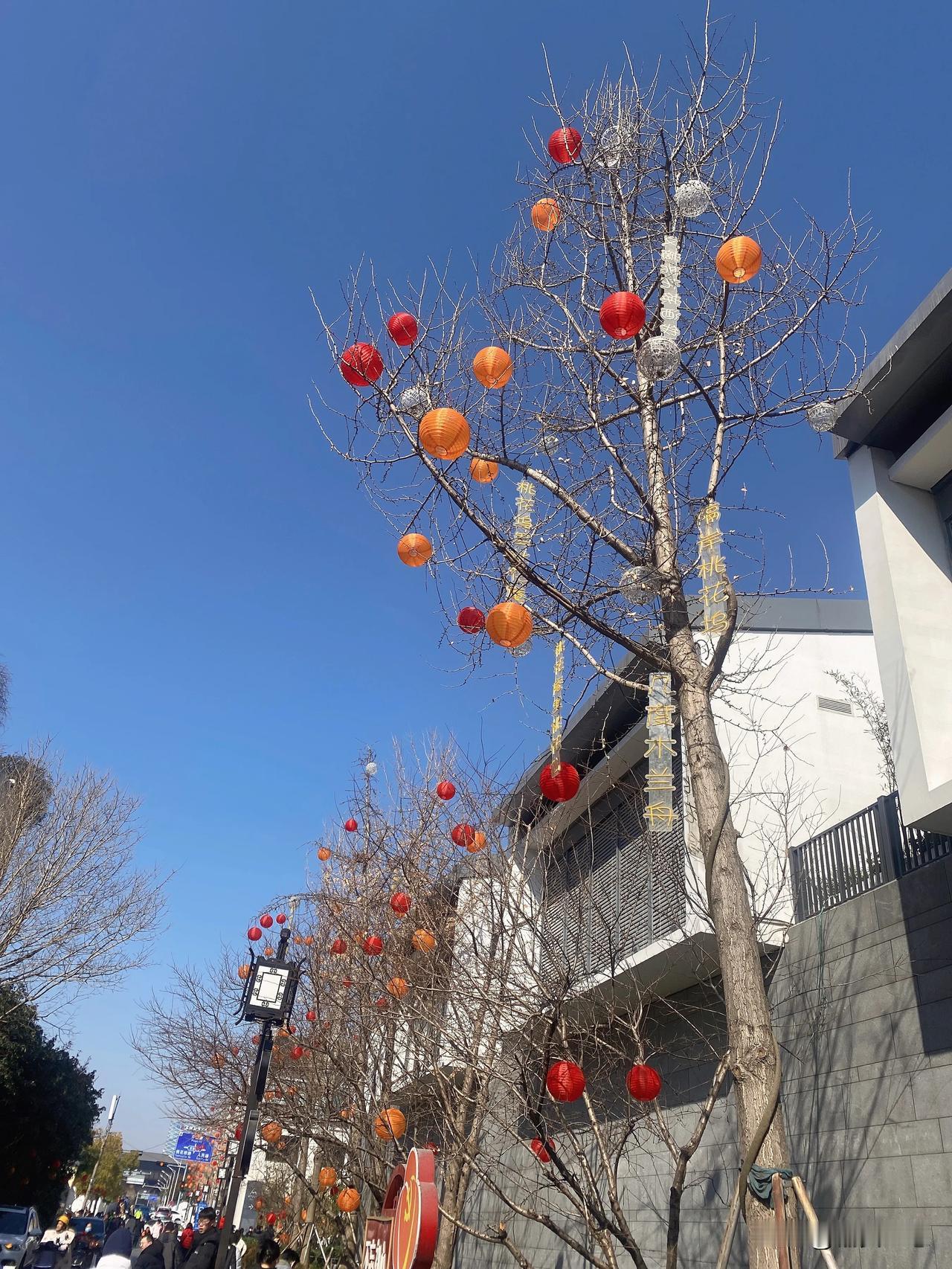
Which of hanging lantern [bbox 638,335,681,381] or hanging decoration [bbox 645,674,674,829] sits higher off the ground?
hanging lantern [bbox 638,335,681,381]

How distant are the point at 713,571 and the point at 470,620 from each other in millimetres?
2069

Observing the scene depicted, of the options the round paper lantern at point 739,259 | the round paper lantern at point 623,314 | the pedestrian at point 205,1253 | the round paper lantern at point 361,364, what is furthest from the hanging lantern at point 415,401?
the pedestrian at point 205,1253

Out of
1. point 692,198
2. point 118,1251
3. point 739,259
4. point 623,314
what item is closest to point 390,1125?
point 118,1251

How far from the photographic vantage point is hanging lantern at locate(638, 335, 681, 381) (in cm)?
668

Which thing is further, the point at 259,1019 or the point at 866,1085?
the point at 259,1019

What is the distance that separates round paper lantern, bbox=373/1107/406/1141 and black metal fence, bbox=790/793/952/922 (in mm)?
5587

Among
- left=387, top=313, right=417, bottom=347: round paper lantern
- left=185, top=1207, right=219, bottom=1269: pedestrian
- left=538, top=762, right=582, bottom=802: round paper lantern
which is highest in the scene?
left=387, top=313, right=417, bottom=347: round paper lantern

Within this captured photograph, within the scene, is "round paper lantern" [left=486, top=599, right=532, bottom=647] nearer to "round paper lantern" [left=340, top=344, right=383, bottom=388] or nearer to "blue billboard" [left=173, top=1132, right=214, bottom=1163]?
"round paper lantern" [left=340, top=344, right=383, bottom=388]

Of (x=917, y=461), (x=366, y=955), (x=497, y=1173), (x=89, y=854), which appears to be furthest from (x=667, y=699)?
(x=89, y=854)

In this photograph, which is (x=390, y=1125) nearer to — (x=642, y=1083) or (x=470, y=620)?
(x=642, y=1083)

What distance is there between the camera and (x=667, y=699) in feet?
26.6

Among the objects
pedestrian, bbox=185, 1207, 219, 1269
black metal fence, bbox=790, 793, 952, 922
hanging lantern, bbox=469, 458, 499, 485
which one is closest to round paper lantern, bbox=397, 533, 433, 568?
hanging lantern, bbox=469, 458, 499, 485

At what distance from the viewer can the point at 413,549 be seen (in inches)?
291

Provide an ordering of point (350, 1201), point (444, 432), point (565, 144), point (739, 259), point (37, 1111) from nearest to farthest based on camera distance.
Result: point (444, 432) < point (739, 259) < point (565, 144) < point (350, 1201) < point (37, 1111)
